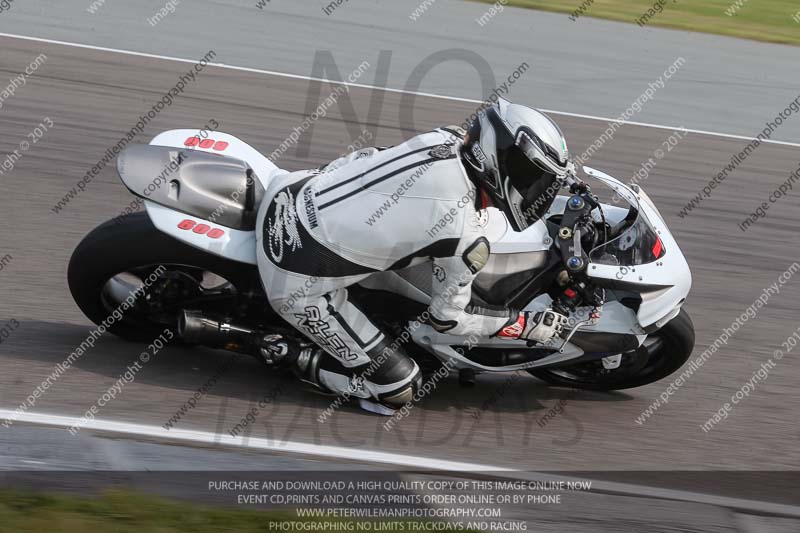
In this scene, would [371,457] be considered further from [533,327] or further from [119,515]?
[119,515]

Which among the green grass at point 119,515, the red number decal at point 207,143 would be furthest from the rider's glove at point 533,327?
the red number decal at point 207,143

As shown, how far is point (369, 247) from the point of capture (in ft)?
16.9

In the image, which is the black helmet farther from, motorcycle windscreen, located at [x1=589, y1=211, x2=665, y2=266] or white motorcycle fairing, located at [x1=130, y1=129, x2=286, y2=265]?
white motorcycle fairing, located at [x1=130, y1=129, x2=286, y2=265]

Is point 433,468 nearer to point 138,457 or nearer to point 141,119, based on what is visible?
point 138,457

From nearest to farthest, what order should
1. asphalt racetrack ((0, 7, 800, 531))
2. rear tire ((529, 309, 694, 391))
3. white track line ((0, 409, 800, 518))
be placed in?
white track line ((0, 409, 800, 518))
asphalt racetrack ((0, 7, 800, 531))
rear tire ((529, 309, 694, 391))

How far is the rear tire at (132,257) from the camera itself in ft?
17.7

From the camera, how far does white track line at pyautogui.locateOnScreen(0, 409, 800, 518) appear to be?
5000mm

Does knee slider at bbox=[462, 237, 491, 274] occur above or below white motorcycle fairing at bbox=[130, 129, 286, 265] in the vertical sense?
above

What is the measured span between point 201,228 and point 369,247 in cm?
87

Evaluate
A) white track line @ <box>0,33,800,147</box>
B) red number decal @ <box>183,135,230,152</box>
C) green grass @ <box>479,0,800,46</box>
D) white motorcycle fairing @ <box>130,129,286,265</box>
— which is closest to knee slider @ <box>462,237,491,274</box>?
white motorcycle fairing @ <box>130,129,286,265</box>

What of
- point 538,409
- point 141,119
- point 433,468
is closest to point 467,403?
point 538,409

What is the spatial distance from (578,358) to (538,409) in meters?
0.42

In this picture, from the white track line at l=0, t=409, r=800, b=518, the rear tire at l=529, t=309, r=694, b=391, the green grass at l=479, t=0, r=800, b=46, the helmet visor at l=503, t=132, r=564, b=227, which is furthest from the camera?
the green grass at l=479, t=0, r=800, b=46

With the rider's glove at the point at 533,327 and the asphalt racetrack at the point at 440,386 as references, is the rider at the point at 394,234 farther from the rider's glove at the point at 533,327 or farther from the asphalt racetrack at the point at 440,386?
the asphalt racetrack at the point at 440,386
